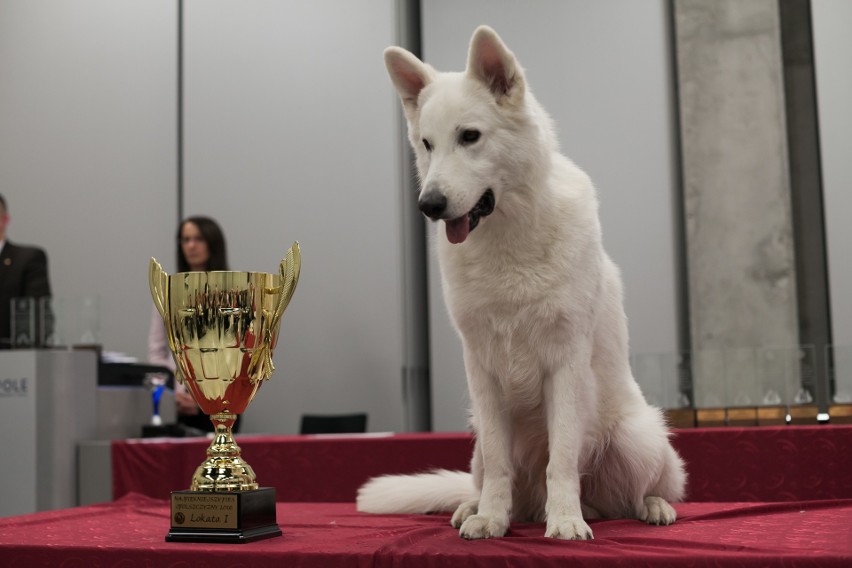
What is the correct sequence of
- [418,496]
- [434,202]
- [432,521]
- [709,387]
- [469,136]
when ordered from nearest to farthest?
[434,202], [469,136], [432,521], [418,496], [709,387]

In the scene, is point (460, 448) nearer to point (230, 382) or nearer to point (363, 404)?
point (230, 382)

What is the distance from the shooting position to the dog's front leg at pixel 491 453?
1910 millimetres

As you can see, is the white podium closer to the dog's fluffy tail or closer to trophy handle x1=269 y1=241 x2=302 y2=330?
the dog's fluffy tail

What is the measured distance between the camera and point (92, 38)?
22.8 feet

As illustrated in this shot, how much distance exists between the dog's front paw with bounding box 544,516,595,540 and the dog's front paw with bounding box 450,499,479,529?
31 centimetres

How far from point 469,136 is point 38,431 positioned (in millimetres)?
2671

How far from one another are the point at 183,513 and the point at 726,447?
193cm

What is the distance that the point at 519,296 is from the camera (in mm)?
1970

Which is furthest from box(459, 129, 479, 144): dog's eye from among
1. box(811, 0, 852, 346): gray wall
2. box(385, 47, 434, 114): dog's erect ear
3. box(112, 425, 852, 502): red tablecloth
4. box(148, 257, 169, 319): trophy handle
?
box(811, 0, 852, 346): gray wall

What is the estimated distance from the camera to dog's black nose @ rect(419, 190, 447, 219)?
187 centimetres

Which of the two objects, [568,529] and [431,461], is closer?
[568,529]

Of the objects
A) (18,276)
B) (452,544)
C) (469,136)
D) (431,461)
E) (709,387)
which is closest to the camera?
(452,544)

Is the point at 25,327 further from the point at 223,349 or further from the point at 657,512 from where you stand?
the point at 657,512

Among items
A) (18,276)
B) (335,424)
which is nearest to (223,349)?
(335,424)
